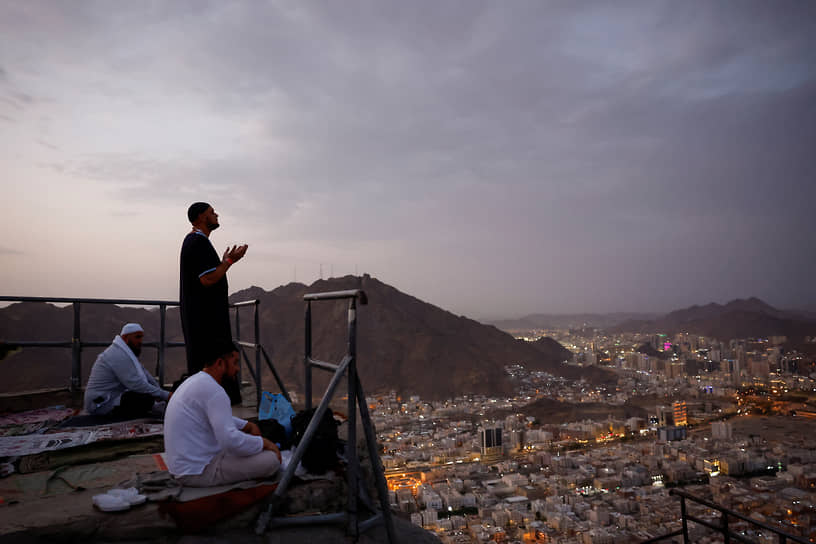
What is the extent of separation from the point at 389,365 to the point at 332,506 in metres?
32.1

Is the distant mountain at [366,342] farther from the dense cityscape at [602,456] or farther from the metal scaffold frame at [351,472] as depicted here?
the metal scaffold frame at [351,472]

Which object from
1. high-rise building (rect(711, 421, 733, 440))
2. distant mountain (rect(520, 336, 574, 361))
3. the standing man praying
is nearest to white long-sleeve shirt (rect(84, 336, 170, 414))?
the standing man praying

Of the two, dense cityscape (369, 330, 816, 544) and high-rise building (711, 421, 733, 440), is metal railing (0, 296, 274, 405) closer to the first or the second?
dense cityscape (369, 330, 816, 544)

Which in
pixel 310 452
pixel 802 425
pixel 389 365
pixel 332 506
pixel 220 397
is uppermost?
pixel 220 397

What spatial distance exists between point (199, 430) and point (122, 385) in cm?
338

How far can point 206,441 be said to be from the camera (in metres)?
2.74

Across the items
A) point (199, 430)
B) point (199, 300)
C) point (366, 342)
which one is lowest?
point (366, 342)

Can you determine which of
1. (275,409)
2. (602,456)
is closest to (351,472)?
(275,409)

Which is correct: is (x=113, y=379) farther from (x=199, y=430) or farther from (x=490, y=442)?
(x=490, y=442)

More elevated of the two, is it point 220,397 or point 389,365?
point 220,397

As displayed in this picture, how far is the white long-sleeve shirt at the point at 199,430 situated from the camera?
265cm

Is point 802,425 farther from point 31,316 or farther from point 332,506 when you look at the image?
point 31,316

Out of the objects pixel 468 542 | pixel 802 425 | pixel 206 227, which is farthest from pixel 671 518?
pixel 802 425

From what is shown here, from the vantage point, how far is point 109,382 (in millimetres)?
5215
